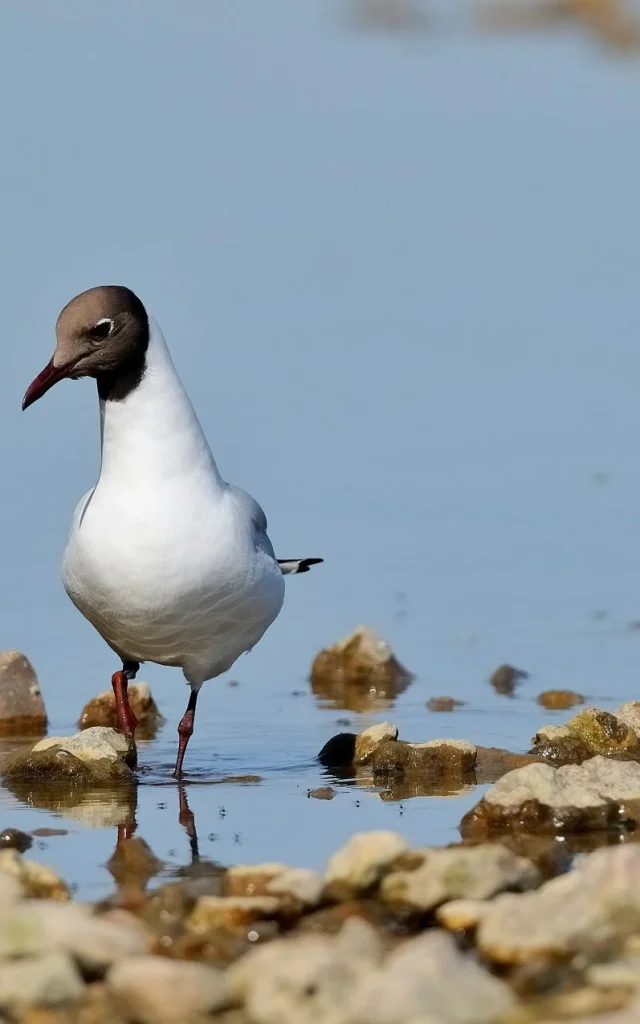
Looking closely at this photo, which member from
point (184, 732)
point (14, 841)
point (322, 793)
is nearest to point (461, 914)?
point (14, 841)

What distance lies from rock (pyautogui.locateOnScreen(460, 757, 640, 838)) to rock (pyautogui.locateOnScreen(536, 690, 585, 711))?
7.49 ft

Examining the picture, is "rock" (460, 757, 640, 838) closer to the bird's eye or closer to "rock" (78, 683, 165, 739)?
the bird's eye

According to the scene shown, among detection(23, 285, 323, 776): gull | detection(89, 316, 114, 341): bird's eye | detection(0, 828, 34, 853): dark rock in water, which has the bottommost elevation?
detection(0, 828, 34, 853): dark rock in water

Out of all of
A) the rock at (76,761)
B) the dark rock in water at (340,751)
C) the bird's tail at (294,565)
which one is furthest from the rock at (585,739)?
the bird's tail at (294,565)

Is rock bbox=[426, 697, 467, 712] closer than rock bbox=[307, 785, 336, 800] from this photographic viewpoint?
No

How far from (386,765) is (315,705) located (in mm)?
1673

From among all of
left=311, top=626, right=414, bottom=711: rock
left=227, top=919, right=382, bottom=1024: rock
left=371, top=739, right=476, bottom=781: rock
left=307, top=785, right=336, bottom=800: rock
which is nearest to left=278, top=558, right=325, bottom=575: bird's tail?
left=311, top=626, right=414, bottom=711: rock

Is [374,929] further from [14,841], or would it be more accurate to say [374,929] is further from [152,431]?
[152,431]

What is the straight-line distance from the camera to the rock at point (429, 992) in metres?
3.54

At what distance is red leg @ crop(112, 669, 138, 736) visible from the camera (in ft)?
23.4

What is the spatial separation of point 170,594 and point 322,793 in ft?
2.94

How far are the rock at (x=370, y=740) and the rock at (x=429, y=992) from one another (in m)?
2.86

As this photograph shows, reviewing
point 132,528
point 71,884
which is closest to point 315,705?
point 132,528

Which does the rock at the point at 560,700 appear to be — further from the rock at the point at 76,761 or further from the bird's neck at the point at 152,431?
the rock at the point at 76,761
